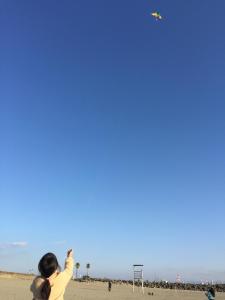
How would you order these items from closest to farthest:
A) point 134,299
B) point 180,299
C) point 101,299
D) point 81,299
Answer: point 81,299
point 101,299
point 134,299
point 180,299

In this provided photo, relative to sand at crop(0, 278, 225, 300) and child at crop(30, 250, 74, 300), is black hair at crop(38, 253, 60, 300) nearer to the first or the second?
child at crop(30, 250, 74, 300)

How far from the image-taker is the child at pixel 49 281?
4598mm

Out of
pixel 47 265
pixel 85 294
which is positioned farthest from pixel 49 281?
pixel 85 294

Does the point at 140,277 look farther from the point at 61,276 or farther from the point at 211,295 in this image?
the point at 61,276

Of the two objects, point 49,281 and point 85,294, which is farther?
point 85,294

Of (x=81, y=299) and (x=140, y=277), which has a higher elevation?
(x=140, y=277)

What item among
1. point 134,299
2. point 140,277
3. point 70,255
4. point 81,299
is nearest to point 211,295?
point 81,299

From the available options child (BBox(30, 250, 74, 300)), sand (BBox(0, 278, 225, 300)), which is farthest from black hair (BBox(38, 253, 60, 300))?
sand (BBox(0, 278, 225, 300))

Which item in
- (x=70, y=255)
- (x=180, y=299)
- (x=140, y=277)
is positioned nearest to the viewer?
(x=70, y=255)

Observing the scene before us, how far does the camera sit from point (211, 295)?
80.1ft

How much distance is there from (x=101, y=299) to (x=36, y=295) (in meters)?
34.2

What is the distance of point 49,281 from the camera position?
466 centimetres

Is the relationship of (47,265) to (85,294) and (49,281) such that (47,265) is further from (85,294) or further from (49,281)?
(85,294)

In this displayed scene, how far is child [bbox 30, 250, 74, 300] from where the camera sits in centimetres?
460
